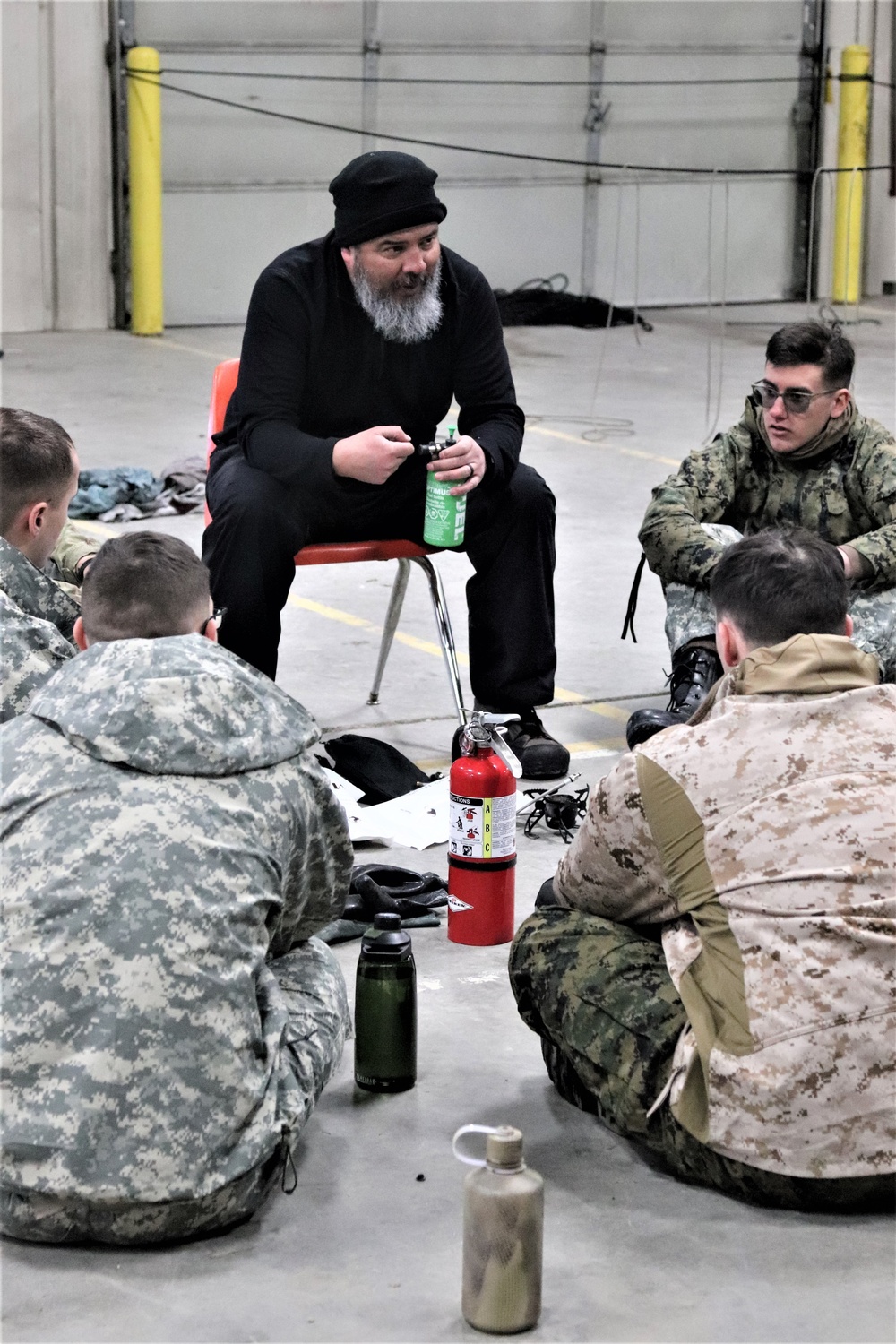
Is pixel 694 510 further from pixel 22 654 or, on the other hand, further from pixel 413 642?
pixel 22 654

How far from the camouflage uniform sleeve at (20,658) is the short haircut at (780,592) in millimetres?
1132

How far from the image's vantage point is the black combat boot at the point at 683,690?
4520 mm

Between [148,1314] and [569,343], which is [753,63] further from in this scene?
[148,1314]

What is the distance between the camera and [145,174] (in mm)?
11578

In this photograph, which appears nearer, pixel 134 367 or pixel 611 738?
pixel 611 738

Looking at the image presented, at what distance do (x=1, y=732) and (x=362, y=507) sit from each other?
7.41 feet

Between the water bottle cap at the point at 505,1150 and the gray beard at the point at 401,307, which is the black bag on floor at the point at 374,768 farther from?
the water bottle cap at the point at 505,1150

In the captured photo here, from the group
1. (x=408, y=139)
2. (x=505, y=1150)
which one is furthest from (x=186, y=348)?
Result: (x=505, y=1150)

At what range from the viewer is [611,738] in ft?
16.0

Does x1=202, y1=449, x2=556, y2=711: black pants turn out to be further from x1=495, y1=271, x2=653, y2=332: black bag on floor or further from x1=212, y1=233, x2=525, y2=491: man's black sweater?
x1=495, y1=271, x2=653, y2=332: black bag on floor

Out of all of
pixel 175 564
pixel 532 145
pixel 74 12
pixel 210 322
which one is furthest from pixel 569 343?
pixel 175 564

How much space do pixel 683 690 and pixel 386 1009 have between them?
77.2 inches

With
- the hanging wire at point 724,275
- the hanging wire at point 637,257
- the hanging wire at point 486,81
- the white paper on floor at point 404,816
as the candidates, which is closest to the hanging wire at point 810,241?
the hanging wire at point 724,275

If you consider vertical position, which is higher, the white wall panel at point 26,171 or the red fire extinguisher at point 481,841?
the white wall panel at point 26,171
